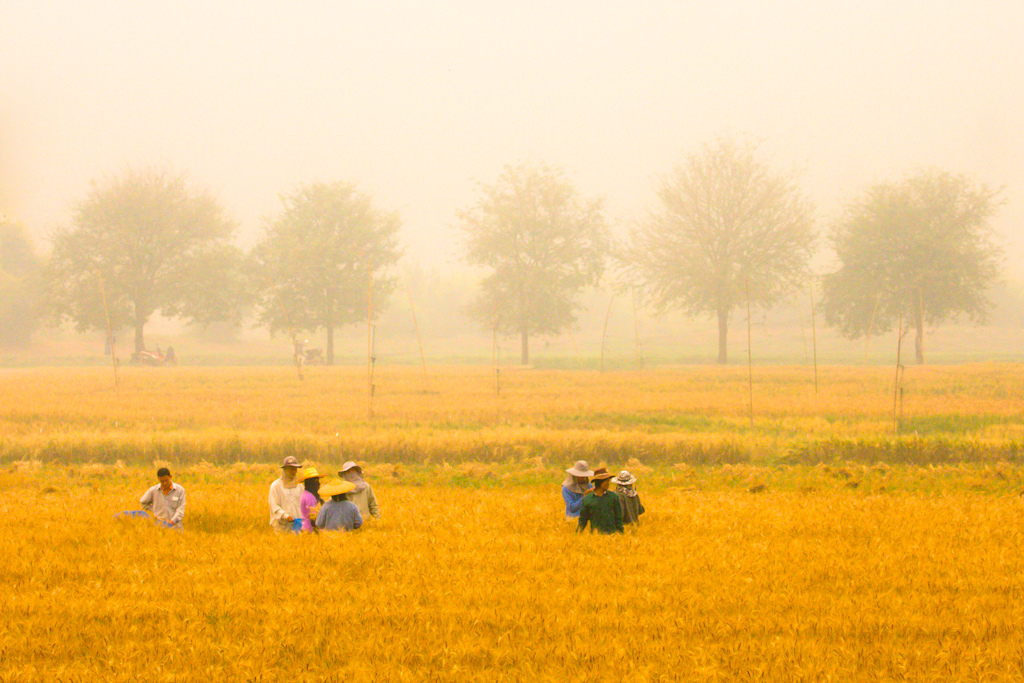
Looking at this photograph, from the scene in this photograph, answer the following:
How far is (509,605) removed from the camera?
28.1ft

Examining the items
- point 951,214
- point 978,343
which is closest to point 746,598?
point 951,214

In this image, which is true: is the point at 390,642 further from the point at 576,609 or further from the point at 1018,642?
the point at 1018,642

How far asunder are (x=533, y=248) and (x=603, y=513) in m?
48.9

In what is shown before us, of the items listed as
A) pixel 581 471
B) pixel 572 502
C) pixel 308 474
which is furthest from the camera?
pixel 572 502

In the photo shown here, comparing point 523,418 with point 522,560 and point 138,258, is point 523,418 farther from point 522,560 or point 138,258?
point 138,258

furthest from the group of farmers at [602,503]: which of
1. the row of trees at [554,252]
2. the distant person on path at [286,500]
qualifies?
the row of trees at [554,252]

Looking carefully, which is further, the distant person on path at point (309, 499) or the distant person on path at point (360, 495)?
the distant person on path at point (360, 495)

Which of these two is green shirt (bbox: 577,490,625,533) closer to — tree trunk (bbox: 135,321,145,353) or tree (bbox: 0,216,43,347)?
tree trunk (bbox: 135,321,145,353)

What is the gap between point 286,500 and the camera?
40.1ft

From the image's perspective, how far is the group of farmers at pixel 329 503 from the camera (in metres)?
11.9

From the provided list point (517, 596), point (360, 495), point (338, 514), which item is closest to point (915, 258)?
point (360, 495)

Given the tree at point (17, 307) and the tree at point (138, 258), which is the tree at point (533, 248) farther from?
the tree at point (17, 307)

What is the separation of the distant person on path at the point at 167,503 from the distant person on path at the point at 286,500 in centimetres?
136

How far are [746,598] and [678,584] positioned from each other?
2.85ft
